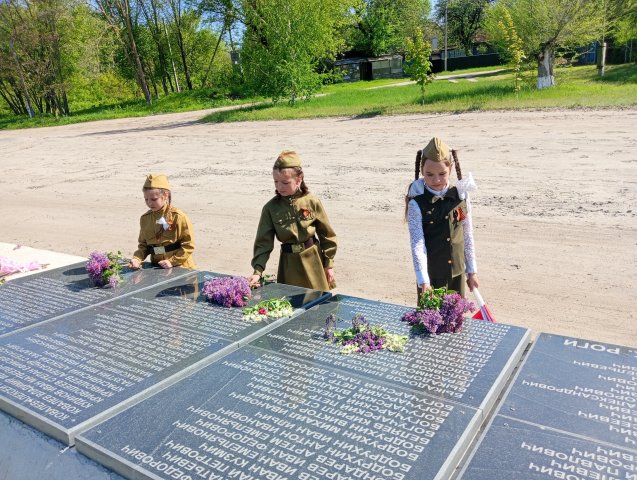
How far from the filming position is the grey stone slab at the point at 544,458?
1.93m

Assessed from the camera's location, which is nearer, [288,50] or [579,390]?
[579,390]

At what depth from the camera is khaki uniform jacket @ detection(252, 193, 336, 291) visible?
160 inches

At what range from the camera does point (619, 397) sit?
2.34 meters

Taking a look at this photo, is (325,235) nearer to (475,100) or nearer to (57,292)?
(57,292)

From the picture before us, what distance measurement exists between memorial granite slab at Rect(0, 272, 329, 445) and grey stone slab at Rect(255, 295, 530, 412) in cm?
28

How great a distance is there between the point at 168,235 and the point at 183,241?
126mm

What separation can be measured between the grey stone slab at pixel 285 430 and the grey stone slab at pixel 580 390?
10.4 inches

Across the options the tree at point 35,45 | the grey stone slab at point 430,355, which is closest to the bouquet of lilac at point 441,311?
the grey stone slab at point 430,355

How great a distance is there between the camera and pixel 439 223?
3.62 m

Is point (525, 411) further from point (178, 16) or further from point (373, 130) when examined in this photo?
point (178, 16)

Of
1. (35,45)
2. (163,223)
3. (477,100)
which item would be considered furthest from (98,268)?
(35,45)

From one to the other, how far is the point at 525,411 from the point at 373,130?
16103 mm

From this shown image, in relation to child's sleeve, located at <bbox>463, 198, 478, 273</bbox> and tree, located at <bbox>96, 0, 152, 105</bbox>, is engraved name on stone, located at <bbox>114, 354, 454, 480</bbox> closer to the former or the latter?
child's sleeve, located at <bbox>463, 198, 478, 273</bbox>

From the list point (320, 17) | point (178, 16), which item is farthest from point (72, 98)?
point (320, 17)
